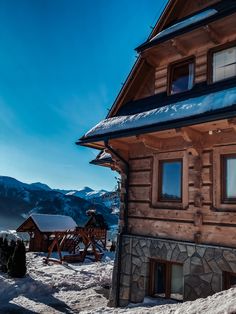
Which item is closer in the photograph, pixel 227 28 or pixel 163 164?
pixel 227 28

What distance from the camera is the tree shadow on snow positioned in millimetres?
9489

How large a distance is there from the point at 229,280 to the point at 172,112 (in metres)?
4.20

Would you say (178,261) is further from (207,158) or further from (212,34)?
(212,34)

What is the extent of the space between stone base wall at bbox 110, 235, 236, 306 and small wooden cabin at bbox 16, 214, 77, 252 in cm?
1650

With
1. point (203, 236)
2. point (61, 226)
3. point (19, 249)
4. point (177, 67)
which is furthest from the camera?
point (61, 226)

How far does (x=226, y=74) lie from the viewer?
8023 millimetres

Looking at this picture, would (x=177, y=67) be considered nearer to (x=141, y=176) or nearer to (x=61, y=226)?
(x=141, y=176)

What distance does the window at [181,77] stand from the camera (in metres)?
8.86

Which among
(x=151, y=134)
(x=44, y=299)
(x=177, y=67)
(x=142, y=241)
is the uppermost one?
(x=177, y=67)

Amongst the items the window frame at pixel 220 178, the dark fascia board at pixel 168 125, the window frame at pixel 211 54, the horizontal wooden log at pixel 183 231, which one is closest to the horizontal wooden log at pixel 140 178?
the horizontal wooden log at pixel 183 231

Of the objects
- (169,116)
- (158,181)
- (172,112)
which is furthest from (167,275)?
(172,112)

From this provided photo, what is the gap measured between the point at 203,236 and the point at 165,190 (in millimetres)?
1748

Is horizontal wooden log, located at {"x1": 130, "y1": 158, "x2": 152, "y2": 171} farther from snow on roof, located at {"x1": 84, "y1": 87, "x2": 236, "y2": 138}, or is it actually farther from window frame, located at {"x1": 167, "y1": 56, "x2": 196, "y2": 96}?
window frame, located at {"x1": 167, "y1": 56, "x2": 196, "y2": 96}

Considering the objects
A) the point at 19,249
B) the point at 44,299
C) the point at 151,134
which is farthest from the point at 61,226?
the point at 151,134
